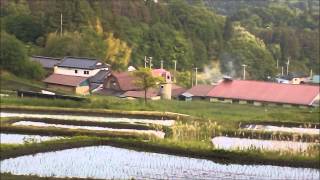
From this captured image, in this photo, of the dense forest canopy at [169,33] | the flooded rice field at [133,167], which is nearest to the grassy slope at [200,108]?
the dense forest canopy at [169,33]

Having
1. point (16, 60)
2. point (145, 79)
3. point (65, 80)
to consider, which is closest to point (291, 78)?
point (145, 79)

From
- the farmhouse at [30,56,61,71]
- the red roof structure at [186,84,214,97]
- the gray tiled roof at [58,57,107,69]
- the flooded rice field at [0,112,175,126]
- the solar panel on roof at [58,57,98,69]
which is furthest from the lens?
the farmhouse at [30,56,61,71]

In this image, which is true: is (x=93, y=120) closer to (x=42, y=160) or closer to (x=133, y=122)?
(x=133, y=122)

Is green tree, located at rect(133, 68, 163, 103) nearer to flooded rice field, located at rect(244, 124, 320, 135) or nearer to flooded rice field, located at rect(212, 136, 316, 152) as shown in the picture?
flooded rice field, located at rect(212, 136, 316, 152)

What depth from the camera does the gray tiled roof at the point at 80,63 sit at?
63.8 ft

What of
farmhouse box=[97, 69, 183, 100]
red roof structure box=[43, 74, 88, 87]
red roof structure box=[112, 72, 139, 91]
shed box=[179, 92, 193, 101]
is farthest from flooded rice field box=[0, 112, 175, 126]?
shed box=[179, 92, 193, 101]

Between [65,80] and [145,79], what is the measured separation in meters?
5.54

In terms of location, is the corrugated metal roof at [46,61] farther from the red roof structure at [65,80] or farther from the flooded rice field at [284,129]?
the flooded rice field at [284,129]

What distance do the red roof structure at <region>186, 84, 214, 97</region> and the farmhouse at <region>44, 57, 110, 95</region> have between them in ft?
12.9

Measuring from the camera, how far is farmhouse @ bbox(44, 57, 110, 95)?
18.3m

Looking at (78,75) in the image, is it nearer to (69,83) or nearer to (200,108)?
(69,83)

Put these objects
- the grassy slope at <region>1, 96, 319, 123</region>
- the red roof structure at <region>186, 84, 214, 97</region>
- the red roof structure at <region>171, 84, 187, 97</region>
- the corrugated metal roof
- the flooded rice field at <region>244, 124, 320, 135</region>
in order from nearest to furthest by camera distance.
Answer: the flooded rice field at <region>244, 124, 320, 135</region> < the grassy slope at <region>1, 96, 319, 123</region> < the red roof structure at <region>171, 84, 187, 97</region> < the red roof structure at <region>186, 84, 214, 97</region> < the corrugated metal roof

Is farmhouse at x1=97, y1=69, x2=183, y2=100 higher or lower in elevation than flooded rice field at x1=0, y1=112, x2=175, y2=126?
higher

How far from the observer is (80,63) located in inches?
792
